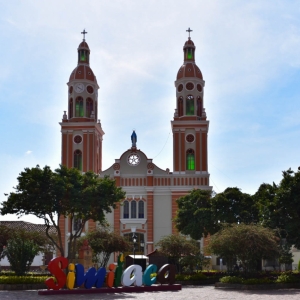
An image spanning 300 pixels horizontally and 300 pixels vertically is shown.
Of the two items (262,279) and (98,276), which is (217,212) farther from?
(98,276)

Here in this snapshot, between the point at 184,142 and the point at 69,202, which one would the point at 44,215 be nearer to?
the point at 69,202

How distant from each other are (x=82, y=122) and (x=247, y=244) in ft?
109

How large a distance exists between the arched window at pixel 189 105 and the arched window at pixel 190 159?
419cm

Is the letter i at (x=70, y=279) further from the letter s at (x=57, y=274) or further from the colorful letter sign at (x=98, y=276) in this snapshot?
the letter s at (x=57, y=274)

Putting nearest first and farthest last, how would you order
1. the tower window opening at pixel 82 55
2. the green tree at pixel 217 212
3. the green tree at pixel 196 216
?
1. the green tree at pixel 217 212
2. the green tree at pixel 196 216
3. the tower window opening at pixel 82 55

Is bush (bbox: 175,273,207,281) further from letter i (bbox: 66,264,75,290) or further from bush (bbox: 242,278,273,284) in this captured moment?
letter i (bbox: 66,264,75,290)

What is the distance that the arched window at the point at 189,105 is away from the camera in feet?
205

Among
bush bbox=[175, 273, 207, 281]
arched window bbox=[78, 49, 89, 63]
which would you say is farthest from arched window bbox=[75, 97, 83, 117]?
bush bbox=[175, 273, 207, 281]

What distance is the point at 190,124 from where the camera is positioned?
61.6 metres

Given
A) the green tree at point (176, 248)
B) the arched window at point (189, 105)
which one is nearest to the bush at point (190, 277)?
the green tree at point (176, 248)

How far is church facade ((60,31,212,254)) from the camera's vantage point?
59625 mm

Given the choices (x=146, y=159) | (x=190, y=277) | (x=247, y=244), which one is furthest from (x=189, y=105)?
(x=247, y=244)

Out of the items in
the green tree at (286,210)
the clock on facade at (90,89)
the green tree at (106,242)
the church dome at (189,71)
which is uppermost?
the church dome at (189,71)

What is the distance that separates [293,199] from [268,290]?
25.9ft
